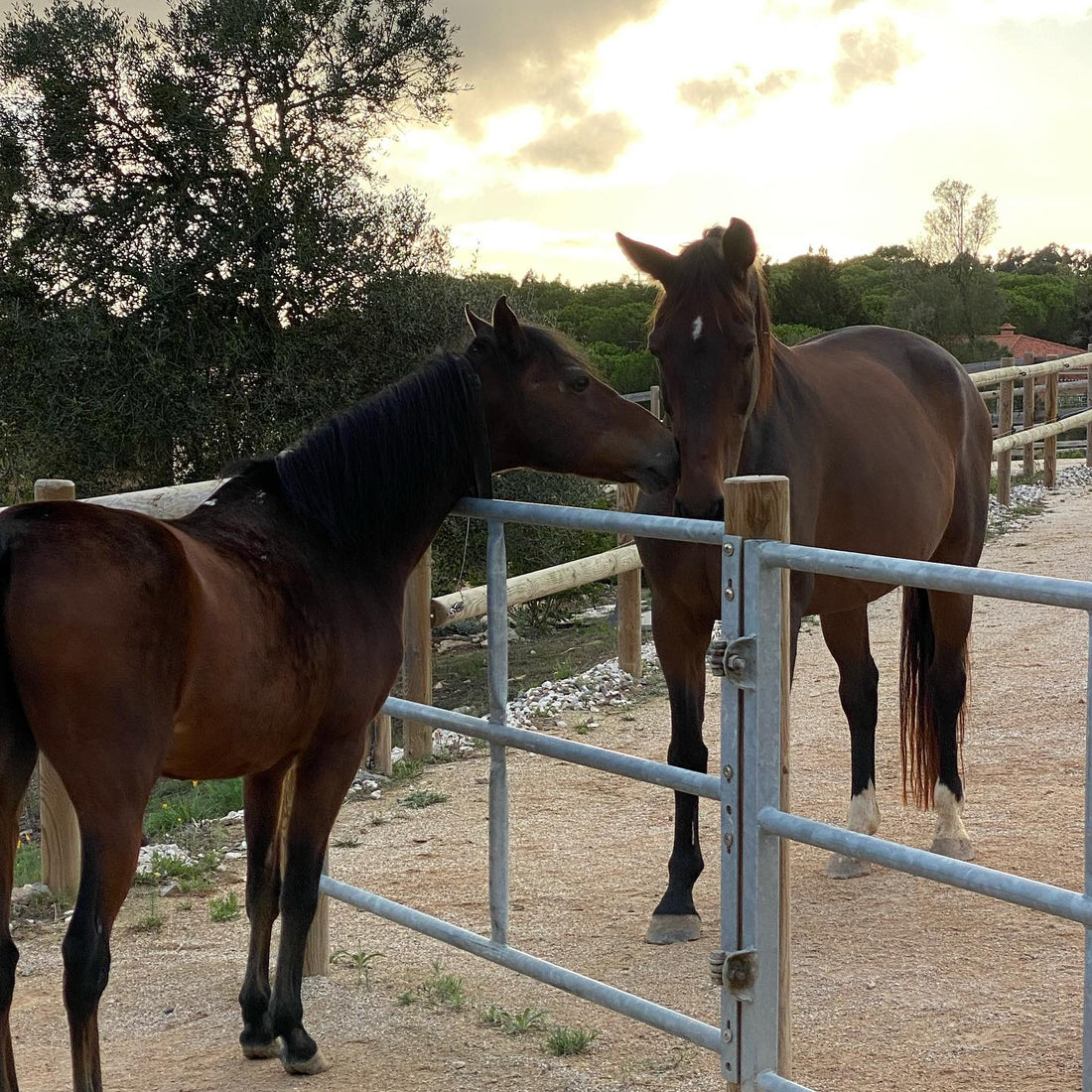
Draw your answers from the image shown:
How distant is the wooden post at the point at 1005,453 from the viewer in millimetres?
12156

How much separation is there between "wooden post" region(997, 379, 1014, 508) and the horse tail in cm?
749

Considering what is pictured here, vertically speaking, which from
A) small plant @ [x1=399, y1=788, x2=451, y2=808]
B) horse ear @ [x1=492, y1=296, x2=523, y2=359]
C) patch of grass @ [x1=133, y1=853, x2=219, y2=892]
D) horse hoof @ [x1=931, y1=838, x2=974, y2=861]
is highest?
horse ear @ [x1=492, y1=296, x2=523, y2=359]

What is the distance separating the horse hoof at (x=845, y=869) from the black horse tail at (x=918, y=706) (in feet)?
1.39

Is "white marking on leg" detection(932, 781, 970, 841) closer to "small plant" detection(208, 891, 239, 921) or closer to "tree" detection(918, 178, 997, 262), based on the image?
"small plant" detection(208, 891, 239, 921)

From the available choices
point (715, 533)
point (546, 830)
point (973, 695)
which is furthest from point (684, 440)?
point (973, 695)

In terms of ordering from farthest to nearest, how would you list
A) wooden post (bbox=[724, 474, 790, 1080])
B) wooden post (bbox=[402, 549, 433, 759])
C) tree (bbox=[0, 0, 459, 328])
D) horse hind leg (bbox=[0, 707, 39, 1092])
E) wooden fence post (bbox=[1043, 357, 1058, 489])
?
wooden fence post (bbox=[1043, 357, 1058, 489]), tree (bbox=[0, 0, 459, 328]), wooden post (bbox=[402, 549, 433, 759]), horse hind leg (bbox=[0, 707, 39, 1092]), wooden post (bbox=[724, 474, 790, 1080])

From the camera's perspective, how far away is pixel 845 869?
432 centimetres

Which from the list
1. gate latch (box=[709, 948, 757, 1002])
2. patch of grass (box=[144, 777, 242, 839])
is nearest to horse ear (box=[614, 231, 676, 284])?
gate latch (box=[709, 948, 757, 1002])

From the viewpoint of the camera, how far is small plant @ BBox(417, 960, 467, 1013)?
3408 millimetres

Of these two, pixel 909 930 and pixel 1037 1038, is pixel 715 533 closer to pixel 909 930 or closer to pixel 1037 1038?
pixel 1037 1038

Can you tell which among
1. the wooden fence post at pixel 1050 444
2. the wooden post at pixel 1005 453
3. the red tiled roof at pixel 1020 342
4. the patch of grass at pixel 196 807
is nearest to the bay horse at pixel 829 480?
the patch of grass at pixel 196 807

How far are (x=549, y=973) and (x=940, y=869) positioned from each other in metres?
1.24

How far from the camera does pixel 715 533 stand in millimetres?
2404

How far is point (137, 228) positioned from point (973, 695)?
892 centimetres
